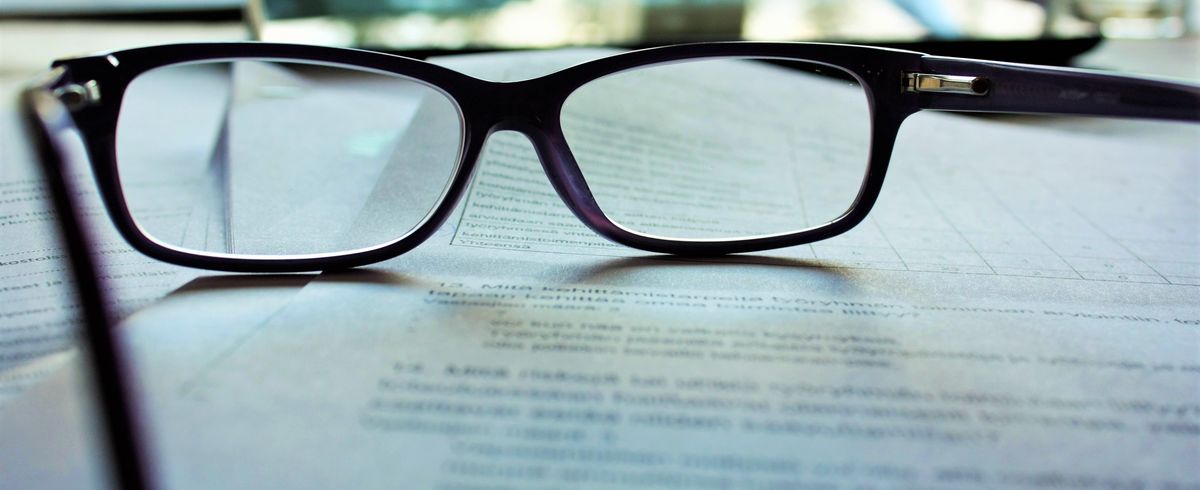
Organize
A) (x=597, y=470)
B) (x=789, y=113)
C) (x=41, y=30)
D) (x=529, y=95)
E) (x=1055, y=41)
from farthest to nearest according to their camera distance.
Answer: (x=41, y=30) → (x=1055, y=41) → (x=789, y=113) → (x=529, y=95) → (x=597, y=470)

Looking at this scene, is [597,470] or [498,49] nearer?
[597,470]

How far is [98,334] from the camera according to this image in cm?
25

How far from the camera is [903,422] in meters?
0.28

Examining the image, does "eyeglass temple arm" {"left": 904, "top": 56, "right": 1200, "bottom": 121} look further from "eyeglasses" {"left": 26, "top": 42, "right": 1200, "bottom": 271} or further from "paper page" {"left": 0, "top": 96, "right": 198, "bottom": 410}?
"paper page" {"left": 0, "top": 96, "right": 198, "bottom": 410}

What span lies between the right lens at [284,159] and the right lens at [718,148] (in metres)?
0.10

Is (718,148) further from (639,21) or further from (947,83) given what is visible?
(639,21)

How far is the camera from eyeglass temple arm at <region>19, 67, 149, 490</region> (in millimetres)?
242

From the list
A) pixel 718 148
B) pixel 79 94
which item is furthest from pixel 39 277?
pixel 718 148

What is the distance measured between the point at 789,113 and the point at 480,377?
39 cm

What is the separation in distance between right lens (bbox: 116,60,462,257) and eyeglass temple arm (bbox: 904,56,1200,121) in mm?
236

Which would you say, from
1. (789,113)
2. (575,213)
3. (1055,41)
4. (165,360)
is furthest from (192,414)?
(1055,41)

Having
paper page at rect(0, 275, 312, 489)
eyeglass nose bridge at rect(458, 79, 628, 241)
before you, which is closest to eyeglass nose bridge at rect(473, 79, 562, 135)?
eyeglass nose bridge at rect(458, 79, 628, 241)

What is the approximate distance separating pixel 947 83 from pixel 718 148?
156 millimetres

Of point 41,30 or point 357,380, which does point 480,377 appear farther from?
point 41,30
